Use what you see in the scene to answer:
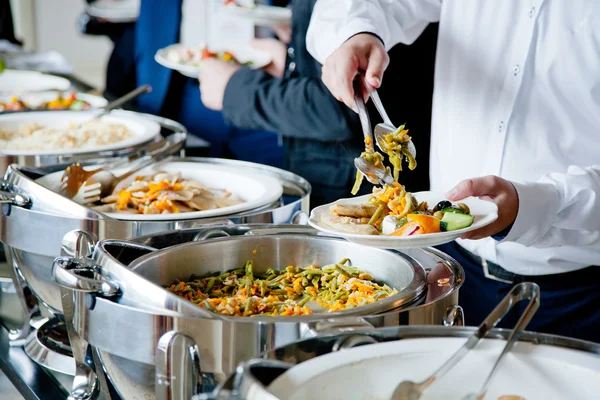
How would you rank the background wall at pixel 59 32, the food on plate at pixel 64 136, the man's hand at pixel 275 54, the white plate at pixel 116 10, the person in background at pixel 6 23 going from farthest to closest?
1. the background wall at pixel 59 32
2. the person in background at pixel 6 23
3. the white plate at pixel 116 10
4. the man's hand at pixel 275 54
5. the food on plate at pixel 64 136

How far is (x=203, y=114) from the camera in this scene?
11.4 ft

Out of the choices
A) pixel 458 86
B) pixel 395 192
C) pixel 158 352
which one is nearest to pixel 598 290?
pixel 458 86

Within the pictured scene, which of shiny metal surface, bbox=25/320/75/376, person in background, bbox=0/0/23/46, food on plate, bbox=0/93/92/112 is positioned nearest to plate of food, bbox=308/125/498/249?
shiny metal surface, bbox=25/320/75/376

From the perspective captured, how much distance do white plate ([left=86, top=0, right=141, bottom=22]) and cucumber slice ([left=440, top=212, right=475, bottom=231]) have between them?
3275 mm

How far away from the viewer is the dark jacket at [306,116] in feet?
6.38

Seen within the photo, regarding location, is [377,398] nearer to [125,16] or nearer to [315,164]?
[315,164]

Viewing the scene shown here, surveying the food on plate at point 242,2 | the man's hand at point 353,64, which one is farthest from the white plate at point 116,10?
the man's hand at point 353,64

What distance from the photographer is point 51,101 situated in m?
2.73

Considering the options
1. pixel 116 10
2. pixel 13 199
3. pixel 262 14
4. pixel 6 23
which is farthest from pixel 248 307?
pixel 6 23

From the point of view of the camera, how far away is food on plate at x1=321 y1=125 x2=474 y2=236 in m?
1.06

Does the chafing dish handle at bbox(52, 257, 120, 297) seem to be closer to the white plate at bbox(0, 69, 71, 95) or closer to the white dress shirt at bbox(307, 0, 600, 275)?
the white dress shirt at bbox(307, 0, 600, 275)

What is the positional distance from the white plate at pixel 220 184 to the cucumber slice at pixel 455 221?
1.45 feet

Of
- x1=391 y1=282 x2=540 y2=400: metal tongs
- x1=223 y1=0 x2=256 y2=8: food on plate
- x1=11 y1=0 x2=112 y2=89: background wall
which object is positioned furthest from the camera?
x1=11 y1=0 x2=112 y2=89: background wall

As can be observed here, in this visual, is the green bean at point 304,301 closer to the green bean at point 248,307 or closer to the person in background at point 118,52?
the green bean at point 248,307
